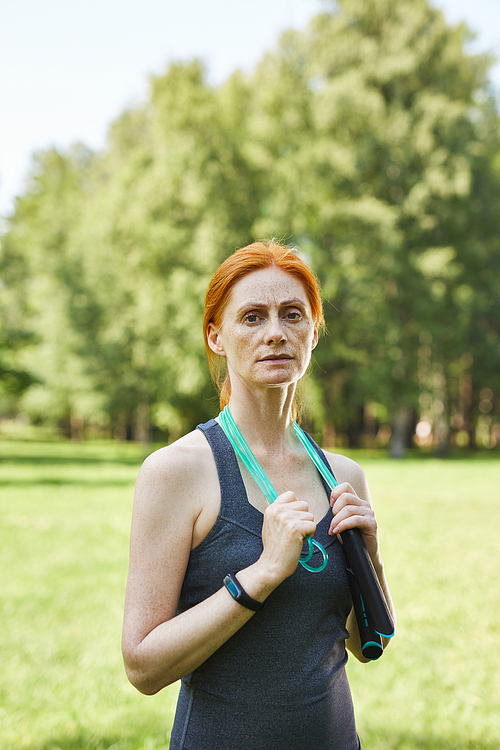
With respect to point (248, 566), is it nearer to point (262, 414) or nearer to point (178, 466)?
point (178, 466)

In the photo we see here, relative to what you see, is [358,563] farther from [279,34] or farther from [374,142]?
[279,34]

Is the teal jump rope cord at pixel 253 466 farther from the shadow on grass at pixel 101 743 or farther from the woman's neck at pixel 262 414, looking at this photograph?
the shadow on grass at pixel 101 743

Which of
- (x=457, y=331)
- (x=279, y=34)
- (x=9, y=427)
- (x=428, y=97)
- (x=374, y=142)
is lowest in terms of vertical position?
(x=9, y=427)

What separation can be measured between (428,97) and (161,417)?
60.0ft

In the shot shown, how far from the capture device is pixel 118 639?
557 centimetres

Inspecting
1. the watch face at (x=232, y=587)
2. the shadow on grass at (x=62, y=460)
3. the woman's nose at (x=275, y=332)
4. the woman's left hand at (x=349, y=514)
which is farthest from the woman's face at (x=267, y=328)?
the shadow on grass at (x=62, y=460)

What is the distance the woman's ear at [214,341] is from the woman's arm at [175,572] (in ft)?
1.38

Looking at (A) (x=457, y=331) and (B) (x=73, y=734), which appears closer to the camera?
(B) (x=73, y=734)

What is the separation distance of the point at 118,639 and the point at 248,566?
189 inches

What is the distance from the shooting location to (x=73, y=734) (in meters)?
3.88

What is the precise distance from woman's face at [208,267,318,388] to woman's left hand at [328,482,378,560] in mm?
359

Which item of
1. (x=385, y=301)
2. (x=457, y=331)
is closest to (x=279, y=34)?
(x=385, y=301)

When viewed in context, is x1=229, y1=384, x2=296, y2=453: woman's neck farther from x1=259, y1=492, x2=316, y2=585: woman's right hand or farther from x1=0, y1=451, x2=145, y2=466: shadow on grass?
x1=0, y1=451, x2=145, y2=466: shadow on grass

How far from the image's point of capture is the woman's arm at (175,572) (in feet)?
→ 4.49
